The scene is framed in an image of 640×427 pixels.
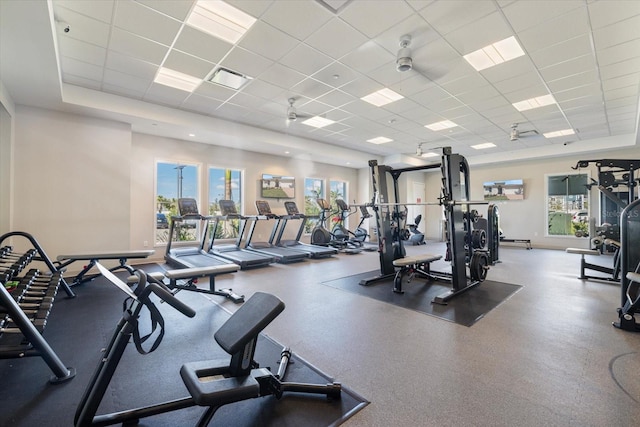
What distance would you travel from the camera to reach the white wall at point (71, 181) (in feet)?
15.5

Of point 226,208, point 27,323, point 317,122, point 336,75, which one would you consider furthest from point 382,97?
point 27,323

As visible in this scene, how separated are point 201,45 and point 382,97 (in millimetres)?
3256

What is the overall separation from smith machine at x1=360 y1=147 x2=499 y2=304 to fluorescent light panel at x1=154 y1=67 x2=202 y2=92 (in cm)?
338

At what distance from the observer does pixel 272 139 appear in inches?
297

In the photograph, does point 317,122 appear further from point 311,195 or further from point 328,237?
point 311,195

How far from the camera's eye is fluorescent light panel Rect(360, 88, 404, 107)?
5.18 m

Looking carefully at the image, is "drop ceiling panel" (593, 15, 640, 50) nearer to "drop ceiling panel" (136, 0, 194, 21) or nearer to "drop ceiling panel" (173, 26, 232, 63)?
"drop ceiling panel" (173, 26, 232, 63)

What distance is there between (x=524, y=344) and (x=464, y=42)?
351 centimetres

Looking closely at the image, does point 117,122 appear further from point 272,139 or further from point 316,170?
point 316,170

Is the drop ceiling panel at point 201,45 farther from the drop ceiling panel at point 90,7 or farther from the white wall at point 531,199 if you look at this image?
the white wall at point 531,199

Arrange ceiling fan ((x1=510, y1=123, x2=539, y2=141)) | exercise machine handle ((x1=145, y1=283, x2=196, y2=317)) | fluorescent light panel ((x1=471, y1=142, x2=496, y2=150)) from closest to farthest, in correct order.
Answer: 1. exercise machine handle ((x1=145, y1=283, x2=196, y2=317))
2. ceiling fan ((x1=510, y1=123, x2=539, y2=141))
3. fluorescent light panel ((x1=471, y1=142, x2=496, y2=150))

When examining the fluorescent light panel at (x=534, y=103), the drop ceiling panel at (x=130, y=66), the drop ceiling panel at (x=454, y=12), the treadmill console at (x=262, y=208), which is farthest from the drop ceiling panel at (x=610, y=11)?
the treadmill console at (x=262, y=208)

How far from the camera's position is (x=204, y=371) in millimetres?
1645

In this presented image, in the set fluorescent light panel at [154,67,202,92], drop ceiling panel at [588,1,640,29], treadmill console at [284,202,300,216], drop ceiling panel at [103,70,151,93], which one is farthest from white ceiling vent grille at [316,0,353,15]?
treadmill console at [284,202,300,216]
